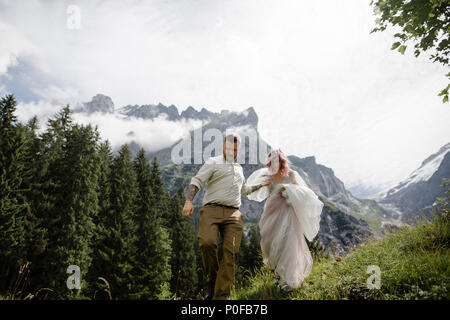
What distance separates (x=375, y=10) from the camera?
5473 mm

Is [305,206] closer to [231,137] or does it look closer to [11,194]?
[231,137]

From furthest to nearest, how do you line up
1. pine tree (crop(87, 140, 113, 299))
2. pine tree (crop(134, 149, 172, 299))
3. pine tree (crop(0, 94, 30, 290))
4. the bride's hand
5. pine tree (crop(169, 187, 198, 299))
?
pine tree (crop(169, 187, 198, 299)) → pine tree (crop(134, 149, 172, 299)) → pine tree (crop(87, 140, 113, 299)) → pine tree (crop(0, 94, 30, 290)) → the bride's hand

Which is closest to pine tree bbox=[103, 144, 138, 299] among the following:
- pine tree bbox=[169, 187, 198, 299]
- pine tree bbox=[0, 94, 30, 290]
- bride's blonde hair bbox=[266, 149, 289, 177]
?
pine tree bbox=[0, 94, 30, 290]

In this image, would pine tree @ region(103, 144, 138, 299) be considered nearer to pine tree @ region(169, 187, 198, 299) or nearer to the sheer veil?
pine tree @ region(169, 187, 198, 299)

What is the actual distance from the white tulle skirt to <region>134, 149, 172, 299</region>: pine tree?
18.7 metres

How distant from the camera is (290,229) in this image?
15.9 ft

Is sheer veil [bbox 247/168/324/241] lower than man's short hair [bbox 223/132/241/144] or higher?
lower

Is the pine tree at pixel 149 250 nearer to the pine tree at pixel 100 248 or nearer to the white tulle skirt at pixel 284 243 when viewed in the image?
the pine tree at pixel 100 248

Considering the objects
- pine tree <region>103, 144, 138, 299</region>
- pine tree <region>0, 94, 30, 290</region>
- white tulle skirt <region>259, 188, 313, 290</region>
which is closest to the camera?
white tulle skirt <region>259, 188, 313, 290</region>

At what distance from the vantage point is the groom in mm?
4066

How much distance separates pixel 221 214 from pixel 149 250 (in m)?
20.8

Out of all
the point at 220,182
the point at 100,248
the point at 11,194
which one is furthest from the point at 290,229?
the point at 11,194
